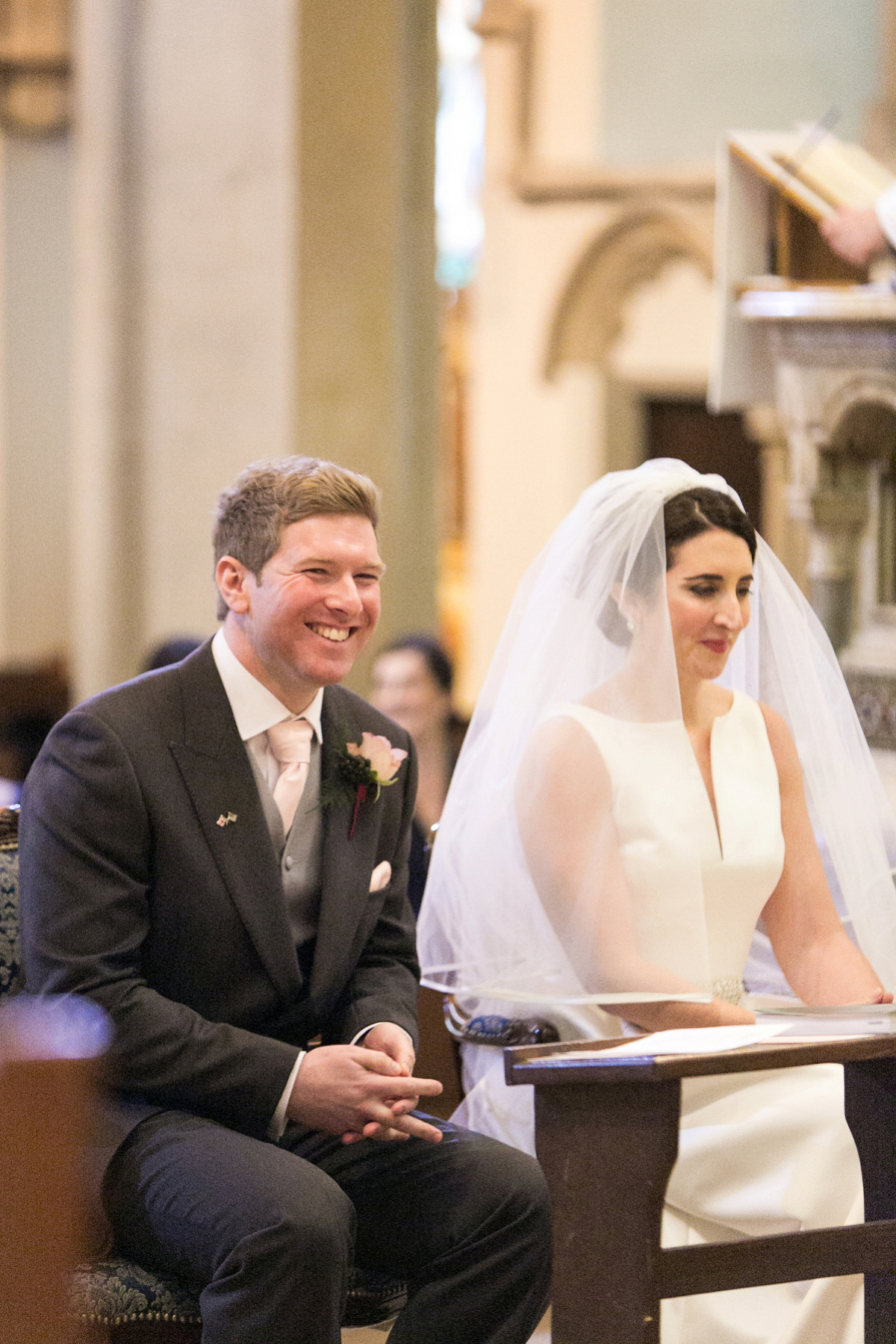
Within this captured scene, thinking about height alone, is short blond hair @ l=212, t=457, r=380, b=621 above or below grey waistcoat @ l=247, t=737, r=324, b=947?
above

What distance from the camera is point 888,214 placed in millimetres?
4203

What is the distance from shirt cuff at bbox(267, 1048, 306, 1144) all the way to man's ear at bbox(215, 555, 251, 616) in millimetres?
723

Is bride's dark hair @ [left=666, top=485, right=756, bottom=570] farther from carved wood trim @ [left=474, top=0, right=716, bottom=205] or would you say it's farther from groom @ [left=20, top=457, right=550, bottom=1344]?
carved wood trim @ [left=474, top=0, right=716, bottom=205]

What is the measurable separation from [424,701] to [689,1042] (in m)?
2.69

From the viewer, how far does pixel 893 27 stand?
10836mm

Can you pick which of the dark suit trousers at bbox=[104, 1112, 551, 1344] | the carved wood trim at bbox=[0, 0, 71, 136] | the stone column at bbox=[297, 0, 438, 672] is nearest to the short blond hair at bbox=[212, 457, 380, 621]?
the dark suit trousers at bbox=[104, 1112, 551, 1344]

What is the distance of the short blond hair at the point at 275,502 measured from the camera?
2797 mm

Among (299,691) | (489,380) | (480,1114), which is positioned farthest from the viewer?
(489,380)

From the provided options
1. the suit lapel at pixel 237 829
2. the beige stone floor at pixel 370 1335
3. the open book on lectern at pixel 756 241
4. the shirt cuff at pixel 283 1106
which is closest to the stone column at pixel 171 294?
the open book on lectern at pixel 756 241

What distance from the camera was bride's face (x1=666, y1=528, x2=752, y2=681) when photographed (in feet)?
10.6

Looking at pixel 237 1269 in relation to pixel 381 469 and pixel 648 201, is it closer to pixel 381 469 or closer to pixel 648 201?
pixel 381 469

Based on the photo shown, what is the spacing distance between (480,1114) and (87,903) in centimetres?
103

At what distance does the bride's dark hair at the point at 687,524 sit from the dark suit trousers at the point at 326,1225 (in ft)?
3.54

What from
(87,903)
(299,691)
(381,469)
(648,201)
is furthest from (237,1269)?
(648,201)
